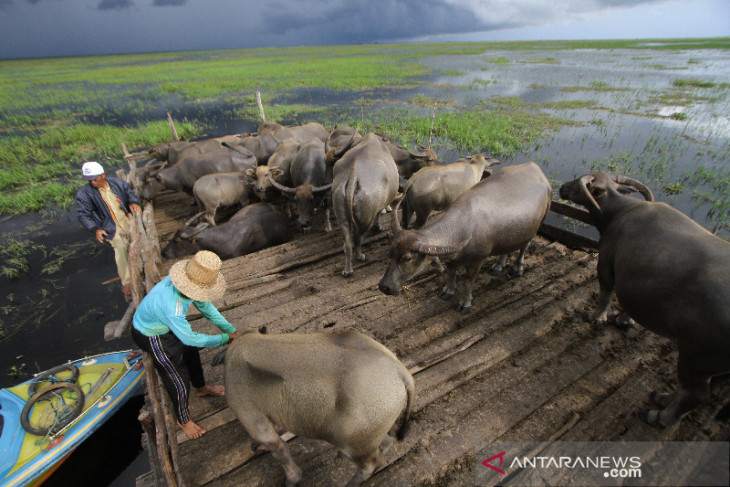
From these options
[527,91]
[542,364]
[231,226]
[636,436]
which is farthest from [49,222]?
[527,91]

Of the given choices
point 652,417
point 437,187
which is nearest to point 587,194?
point 437,187

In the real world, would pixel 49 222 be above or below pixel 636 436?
below

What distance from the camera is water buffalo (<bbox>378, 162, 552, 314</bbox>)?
13.5 ft

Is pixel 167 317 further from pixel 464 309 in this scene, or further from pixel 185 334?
pixel 464 309

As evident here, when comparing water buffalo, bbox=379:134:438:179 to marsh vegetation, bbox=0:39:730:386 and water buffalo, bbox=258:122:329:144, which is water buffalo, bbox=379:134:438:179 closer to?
water buffalo, bbox=258:122:329:144

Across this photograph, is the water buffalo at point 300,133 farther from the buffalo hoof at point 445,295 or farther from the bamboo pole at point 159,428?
the bamboo pole at point 159,428

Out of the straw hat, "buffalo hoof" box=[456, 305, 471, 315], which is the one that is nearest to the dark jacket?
the straw hat

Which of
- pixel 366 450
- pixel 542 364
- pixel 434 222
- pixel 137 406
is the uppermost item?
pixel 434 222

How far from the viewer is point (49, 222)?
33.8 feet

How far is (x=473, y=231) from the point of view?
4.33 m

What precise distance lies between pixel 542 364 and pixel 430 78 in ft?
132

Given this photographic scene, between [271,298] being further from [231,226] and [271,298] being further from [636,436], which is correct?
[636,436]

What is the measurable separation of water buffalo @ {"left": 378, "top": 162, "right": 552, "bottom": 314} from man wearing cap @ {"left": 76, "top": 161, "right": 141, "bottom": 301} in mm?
4815

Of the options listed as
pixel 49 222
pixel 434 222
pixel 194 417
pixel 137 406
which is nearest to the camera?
pixel 194 417
